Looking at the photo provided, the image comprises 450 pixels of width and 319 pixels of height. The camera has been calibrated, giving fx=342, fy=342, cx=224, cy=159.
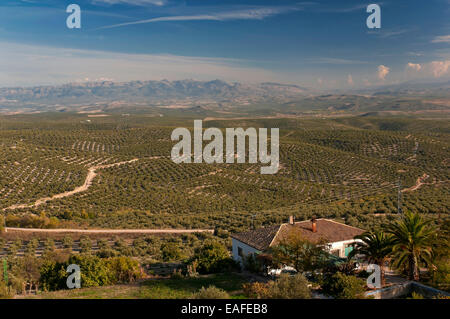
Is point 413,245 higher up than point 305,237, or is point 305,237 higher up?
point 413,245

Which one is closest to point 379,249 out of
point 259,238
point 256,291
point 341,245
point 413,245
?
point 413,245

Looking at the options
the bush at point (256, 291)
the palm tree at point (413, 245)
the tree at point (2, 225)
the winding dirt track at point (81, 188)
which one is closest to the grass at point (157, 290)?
the bush at point (256, 291)

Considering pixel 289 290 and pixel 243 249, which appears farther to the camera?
pixel 243 249

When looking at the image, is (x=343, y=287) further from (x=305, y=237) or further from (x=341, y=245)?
(x=341, y=245)

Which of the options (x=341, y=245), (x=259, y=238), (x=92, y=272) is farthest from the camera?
(x=259, y=238)

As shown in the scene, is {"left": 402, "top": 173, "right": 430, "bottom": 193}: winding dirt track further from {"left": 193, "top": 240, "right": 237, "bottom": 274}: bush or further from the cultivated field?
{"left": 193, "top": 240, "right": 237, "bottom": 274}: bush

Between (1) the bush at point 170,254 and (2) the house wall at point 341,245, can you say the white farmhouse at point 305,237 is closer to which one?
(2) the house wall at point 341,245

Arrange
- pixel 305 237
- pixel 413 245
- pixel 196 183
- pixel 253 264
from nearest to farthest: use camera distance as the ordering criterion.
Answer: pixel 413 245
pixel 253 264
pixel 305 237
pixel 196 183

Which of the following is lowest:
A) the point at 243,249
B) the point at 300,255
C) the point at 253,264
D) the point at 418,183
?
the point at 418,183
